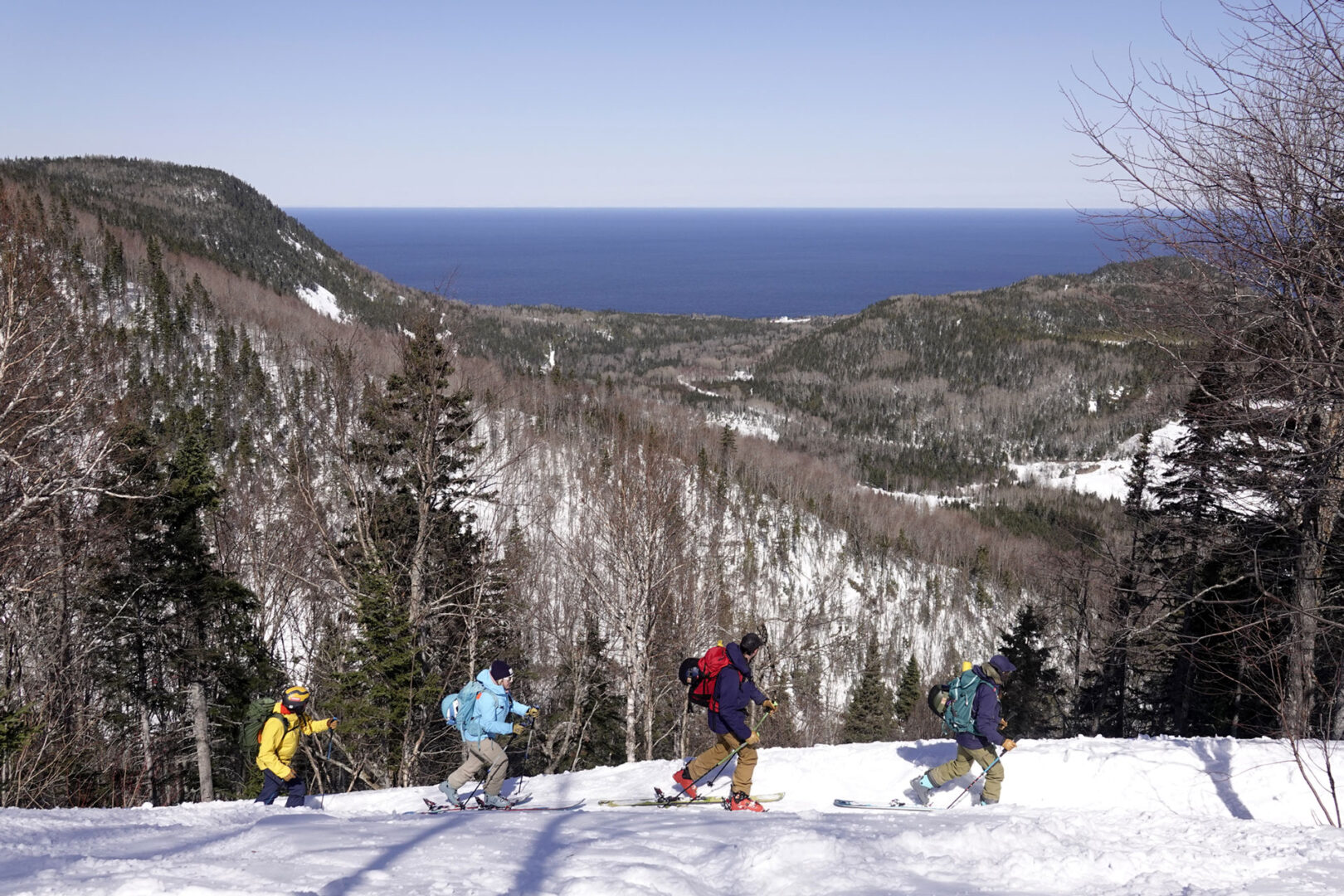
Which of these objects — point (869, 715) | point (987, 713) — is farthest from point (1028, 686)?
point (987, 713)

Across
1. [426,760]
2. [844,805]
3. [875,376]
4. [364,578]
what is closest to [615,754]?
[426,760]

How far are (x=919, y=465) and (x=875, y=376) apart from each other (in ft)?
167

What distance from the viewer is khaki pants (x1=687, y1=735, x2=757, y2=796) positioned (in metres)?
8.28

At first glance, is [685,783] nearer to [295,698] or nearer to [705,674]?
[705,674]

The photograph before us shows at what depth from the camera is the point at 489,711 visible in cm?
853

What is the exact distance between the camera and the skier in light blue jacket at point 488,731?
27.9 ft

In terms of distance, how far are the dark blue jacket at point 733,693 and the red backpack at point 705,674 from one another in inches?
2.0

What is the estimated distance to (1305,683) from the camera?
10.8 metres

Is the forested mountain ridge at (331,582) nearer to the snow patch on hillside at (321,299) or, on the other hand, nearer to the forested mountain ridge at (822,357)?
the forested mountain ridge at (822,357)

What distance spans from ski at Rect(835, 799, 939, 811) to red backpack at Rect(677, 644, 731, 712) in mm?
1903

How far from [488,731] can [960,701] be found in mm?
5124

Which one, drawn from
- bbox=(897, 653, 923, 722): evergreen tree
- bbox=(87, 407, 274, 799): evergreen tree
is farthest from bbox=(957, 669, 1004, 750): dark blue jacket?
bbox=(897, 653, 923, 722): evergreen tree

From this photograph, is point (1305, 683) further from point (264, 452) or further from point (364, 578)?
point (264, 452)

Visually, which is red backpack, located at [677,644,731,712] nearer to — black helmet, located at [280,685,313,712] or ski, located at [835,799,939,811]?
ski, located at [835,799,939,811]
